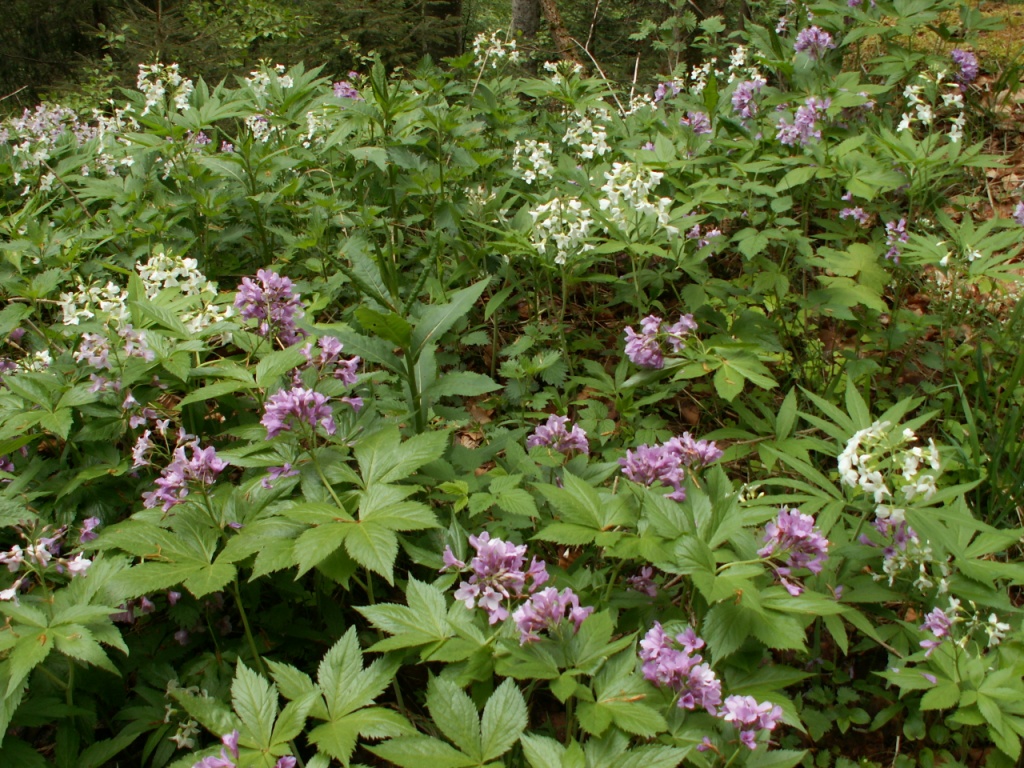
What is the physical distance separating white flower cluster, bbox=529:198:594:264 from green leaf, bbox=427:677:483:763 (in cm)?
190

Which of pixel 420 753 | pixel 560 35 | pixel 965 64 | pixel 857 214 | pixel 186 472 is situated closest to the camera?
pixel 420 753

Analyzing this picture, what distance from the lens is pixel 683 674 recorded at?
145cm

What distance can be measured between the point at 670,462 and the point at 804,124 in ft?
6.74

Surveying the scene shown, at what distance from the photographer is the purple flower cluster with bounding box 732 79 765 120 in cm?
364

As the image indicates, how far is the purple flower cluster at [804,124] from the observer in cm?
309

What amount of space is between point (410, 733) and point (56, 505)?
4.31 feet

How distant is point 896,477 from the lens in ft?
5.90

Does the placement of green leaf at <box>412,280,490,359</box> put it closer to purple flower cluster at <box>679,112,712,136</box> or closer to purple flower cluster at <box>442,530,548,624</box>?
purple flower cluster at <box>442,530,548,624</box>

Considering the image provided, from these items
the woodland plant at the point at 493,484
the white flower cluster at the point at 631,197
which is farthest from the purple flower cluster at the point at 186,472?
the white flower cluster at the point at 631,197

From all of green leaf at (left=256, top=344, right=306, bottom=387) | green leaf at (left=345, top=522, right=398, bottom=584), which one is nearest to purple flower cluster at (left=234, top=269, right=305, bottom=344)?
green leaf at (left=256, top=344, right=306, bottom=387)

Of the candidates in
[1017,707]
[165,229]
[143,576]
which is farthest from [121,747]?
[165,229]

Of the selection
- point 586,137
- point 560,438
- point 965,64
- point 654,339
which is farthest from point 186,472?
point 965,64

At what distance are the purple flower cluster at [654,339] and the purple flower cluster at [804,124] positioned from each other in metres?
1.23

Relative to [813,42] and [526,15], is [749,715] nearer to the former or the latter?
[813,42]
